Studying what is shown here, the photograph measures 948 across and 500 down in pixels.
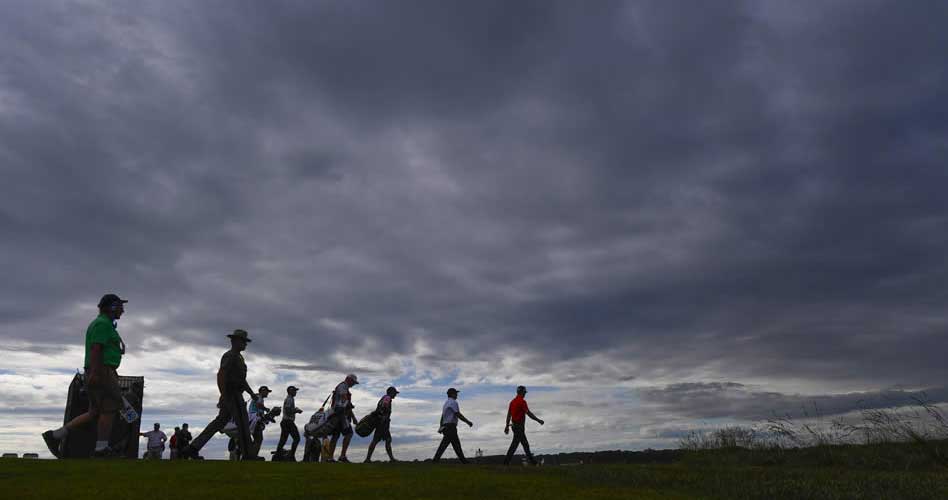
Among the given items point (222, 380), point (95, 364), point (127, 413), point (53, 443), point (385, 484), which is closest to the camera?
point (385, 484)

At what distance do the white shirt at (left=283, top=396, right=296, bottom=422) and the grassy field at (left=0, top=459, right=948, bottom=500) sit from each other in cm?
745

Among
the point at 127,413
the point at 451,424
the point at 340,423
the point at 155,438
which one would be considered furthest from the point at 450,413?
the point at 155,438

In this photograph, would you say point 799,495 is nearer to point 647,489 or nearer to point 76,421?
point 647,489

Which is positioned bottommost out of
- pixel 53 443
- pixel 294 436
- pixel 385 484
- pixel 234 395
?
pixel 385 484

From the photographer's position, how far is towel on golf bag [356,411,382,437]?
17.5m

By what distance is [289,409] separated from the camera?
18516mm

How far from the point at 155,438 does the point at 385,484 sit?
62.4 feet

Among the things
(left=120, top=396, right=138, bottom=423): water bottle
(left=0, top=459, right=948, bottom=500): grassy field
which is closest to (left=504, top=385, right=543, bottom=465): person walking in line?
(left=0, top=459, right=948, bottom=500): grassy field

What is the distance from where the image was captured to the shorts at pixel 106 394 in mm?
10219

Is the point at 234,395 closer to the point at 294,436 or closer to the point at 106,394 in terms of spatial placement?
the point at 106,394

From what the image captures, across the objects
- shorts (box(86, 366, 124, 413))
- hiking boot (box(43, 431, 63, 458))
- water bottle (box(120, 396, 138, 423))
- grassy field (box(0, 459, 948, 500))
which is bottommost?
grassy field (box(0, 459, 948, 500))

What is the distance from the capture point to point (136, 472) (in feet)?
30.6

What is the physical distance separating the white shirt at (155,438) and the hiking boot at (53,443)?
574 inches

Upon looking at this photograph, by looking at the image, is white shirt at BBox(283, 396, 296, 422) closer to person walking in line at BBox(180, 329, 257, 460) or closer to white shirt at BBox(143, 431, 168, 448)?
person walking in line at BBox(180, 329, 257, 460)
